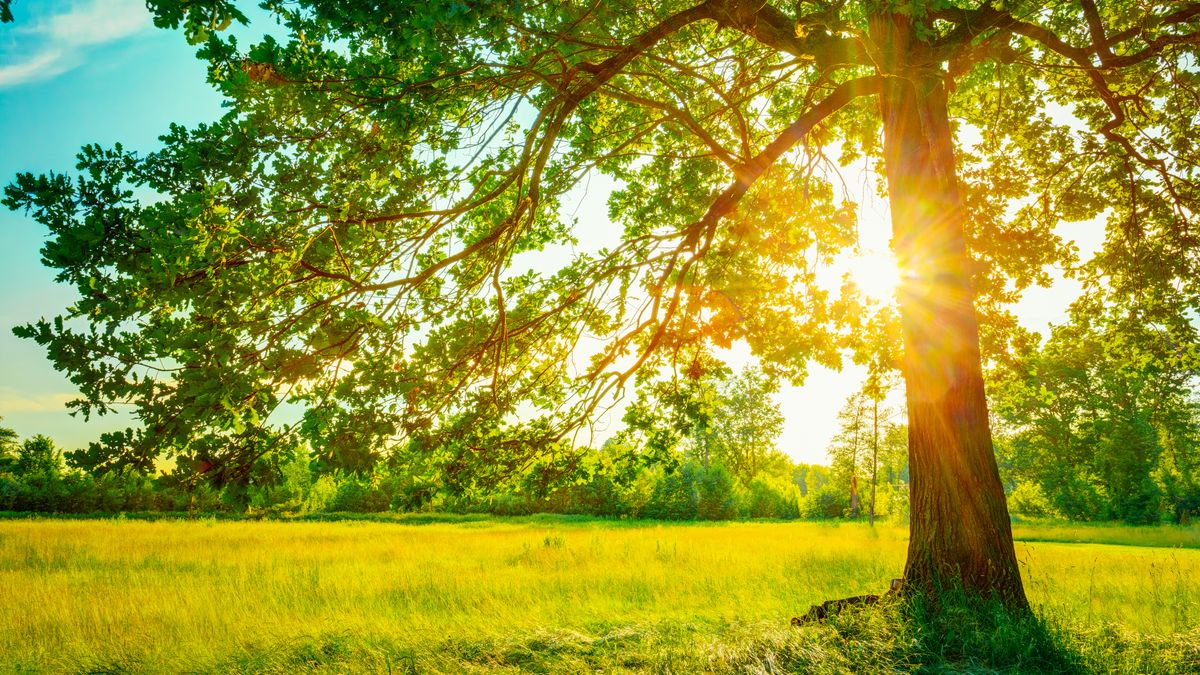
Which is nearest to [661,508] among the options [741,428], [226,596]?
[741,428]

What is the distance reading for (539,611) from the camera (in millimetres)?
8477

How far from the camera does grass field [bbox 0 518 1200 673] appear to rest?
4996 millimetres

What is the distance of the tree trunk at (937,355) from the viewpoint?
5.70 meters

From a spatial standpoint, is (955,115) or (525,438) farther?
(955,115)

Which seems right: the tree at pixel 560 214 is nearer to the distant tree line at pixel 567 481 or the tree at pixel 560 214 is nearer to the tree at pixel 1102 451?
the distant tree line at pixel 567 481

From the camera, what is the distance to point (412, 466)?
5379 millimetres

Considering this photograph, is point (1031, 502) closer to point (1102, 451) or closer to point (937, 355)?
point (1102, 451)

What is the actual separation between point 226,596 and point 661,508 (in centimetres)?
3570

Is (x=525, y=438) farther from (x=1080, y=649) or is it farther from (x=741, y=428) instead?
(x=741, y=428)

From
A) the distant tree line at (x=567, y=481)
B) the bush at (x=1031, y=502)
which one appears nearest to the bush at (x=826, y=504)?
the distant tree line at (x=567, y=481)

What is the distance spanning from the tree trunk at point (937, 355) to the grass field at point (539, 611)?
2.37ft

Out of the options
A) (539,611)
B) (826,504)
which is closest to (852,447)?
(826,504)

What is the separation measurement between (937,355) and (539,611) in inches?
261

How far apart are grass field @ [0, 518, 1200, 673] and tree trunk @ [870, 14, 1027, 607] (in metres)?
0.72
